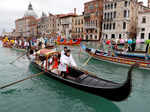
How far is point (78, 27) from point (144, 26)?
54.0ft

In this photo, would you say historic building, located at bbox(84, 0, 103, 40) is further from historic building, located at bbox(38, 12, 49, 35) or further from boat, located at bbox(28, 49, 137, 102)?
boat, located at bbox(28, 49, 137, 102)

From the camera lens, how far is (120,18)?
28.4 m

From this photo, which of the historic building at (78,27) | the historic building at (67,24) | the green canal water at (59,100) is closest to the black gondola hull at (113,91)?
the green canal water at (59,100)

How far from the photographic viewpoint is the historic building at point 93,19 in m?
32.8

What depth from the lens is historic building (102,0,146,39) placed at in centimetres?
2761

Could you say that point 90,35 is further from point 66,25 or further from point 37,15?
point 37,15

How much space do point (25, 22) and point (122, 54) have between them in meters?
63.4

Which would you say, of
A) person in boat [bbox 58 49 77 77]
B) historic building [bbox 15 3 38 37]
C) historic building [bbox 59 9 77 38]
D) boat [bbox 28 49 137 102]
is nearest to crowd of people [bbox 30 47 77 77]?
person in boat [bbox 58 49 77 77]

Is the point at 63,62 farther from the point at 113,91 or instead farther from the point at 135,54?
the point at 135,54

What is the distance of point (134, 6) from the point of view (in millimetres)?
28609

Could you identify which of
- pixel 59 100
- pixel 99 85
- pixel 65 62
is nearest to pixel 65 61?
pixel 65 62

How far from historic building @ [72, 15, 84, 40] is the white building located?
14136 mm

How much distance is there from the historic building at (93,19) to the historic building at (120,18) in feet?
5.90

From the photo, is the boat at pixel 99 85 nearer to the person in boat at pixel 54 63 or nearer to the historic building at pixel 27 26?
the person in boat at pixel 54 63
